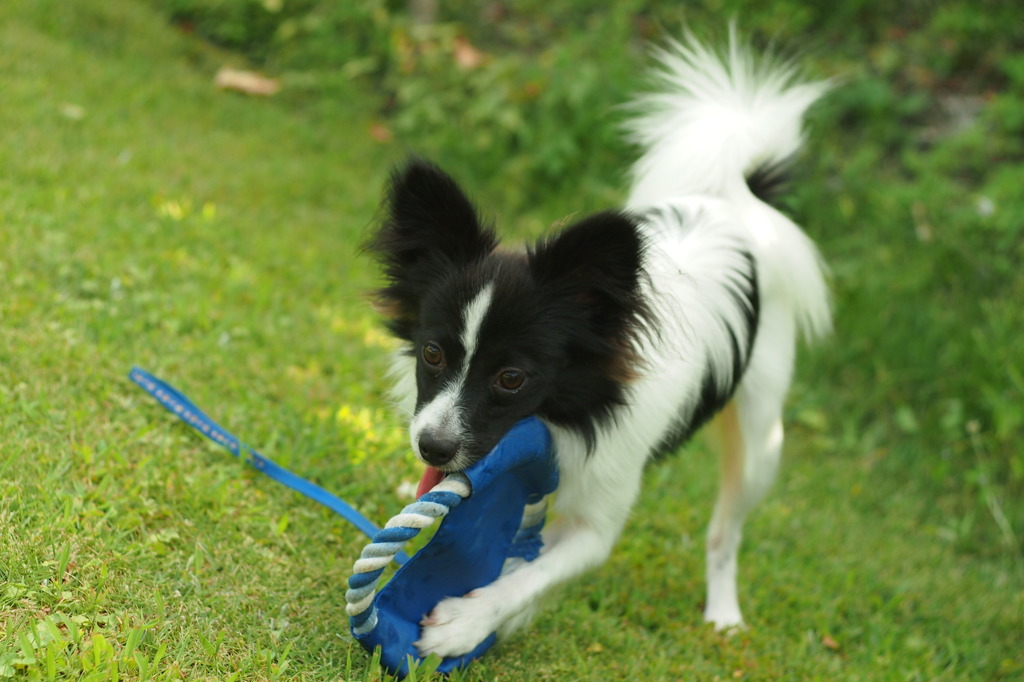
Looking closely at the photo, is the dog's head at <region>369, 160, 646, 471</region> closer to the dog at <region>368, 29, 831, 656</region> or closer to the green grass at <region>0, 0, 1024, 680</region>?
the dog at <region>368, 29, 831, 656</region>

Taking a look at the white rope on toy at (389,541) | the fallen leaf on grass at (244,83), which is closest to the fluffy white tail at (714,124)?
the white rope on toy at (389,541)

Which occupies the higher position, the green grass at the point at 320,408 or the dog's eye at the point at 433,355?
the dog's eye at the point at 433,355

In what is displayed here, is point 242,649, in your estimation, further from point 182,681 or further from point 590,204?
point 590,204

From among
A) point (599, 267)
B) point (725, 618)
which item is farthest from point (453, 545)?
point (725, 618)

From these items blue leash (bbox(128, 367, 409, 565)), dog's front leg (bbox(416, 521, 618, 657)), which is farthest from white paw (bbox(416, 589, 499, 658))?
blue leash (bbox(128, 367, 409, 565))

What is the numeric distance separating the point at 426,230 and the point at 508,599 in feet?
3.97

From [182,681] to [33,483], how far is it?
3.22 ft

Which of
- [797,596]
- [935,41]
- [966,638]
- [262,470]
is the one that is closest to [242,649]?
[262,470]

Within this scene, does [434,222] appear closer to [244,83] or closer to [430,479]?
[430,479]

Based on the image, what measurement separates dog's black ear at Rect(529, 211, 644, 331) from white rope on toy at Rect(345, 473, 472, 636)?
2.27 ft

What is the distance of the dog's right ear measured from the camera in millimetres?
3164

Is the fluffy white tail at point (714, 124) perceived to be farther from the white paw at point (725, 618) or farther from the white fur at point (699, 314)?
the white paw at point (725, 618)

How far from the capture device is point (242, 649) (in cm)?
289

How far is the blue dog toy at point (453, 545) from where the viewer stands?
2730 mm
